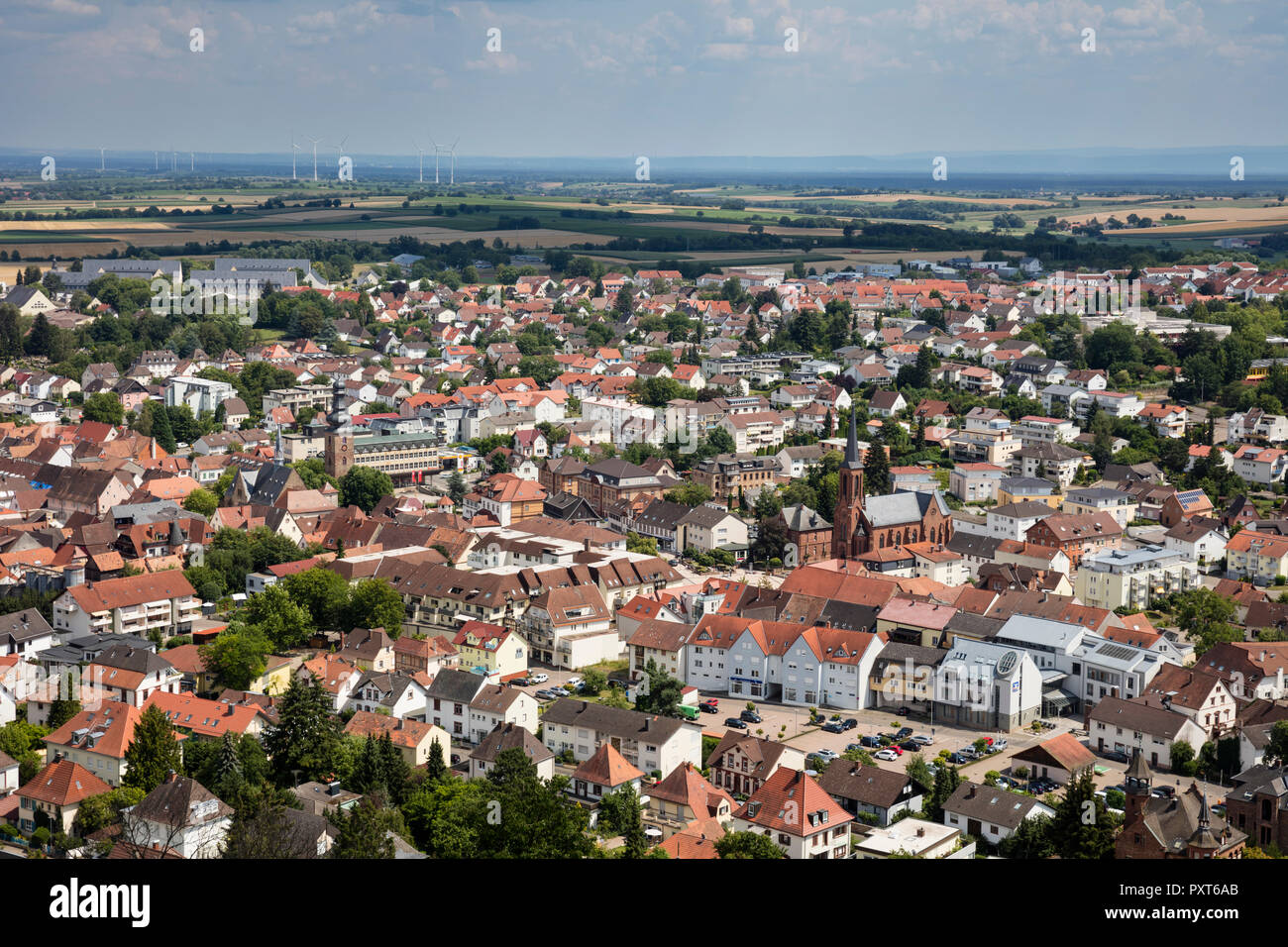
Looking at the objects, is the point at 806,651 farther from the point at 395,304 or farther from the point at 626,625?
the point at 395,304

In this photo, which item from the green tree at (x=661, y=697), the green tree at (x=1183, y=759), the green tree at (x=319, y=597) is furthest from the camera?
the green tree at (x=319, y=597)

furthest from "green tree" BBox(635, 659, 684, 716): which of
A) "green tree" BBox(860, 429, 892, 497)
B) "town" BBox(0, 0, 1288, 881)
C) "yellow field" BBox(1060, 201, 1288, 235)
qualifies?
"yellow field" BBox(1060, 201, 1288, 235)

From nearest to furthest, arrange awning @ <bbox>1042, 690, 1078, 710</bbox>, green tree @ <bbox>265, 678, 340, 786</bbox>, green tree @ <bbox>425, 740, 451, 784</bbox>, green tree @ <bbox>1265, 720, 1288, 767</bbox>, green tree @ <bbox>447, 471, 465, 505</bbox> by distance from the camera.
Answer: green tree @ <bbox>425, 740, 451, 784</bbox> → green tree @ <bbox>265, 678, 340, 786</bbox> → green tree @ <bbox>1265, 720, 1288, 767</bbox> → awning @ <bbox>1042, 690, 1078, 710</bbox> → green tree @ <bbox>447, 471, 465, 505</bbox>

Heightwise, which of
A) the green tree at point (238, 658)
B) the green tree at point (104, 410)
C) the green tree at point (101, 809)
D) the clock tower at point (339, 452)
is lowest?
the green tree at point (101, 809)

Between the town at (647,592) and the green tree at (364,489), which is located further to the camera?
the green tree at (364,489)

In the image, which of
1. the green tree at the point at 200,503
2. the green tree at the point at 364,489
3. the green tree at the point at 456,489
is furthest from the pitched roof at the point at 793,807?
the green tree at the point at 456,489

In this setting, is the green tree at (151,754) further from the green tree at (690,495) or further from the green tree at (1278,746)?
the green tree at (690,495)

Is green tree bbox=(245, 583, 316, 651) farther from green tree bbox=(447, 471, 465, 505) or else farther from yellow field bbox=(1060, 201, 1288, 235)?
yellow field bbox=(1060, 201, 1288, 235)
